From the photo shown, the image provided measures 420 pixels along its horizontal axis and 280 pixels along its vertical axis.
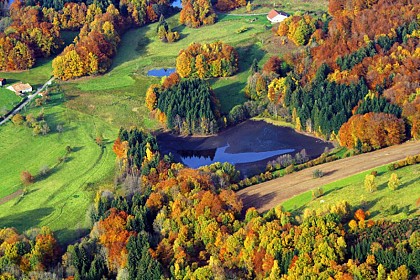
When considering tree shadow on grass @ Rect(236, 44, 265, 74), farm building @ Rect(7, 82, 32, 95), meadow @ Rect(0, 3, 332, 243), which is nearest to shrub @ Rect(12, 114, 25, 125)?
meadow @ Rect(0, 3, 332, 243)

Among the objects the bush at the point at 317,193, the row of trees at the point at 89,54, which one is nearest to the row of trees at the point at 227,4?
the row of trees at the point at 89,54

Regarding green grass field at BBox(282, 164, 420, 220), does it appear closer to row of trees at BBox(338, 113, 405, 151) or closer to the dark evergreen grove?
row of trees at BBox(338, 113, 405, 151)


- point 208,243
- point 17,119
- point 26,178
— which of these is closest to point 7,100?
point 17,119

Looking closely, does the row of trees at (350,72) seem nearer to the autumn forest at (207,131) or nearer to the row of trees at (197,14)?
the autumn forest at (207,131)

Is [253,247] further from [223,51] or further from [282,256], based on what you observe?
[223,51]

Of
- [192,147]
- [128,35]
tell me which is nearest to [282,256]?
[192,147]

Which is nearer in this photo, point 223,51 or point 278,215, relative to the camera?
point 278,215

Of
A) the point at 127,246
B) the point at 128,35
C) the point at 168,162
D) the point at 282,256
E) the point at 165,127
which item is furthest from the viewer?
the point at 128,35
